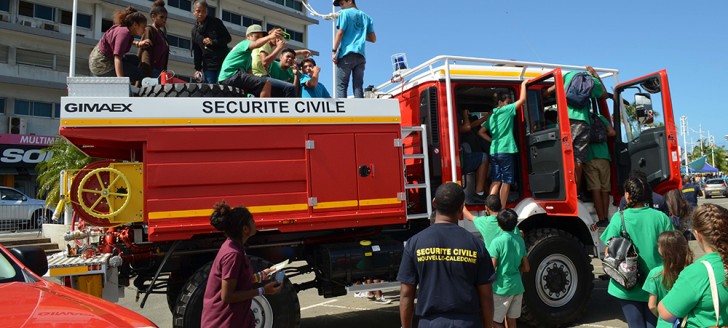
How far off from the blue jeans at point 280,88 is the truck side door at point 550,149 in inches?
112

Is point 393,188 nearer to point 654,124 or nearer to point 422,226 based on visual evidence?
point 422,226

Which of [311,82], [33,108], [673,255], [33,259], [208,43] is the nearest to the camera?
[673,255]

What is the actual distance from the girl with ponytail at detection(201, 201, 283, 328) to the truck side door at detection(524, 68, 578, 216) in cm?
391

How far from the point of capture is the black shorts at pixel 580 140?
6.64 meters

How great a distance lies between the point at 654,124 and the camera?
694cm

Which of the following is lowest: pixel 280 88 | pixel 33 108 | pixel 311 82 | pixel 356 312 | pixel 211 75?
pixel 356 312

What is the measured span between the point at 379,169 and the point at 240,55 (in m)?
2.06

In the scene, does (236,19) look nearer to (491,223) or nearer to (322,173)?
(322,173)

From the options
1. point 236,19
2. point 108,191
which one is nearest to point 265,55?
point 108,191

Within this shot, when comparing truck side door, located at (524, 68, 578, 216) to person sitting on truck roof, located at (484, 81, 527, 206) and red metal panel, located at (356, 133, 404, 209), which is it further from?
red metal panel, located at (356, 133, 404, 209)

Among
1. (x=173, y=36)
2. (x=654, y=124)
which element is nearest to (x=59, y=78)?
(x=173, y=36)

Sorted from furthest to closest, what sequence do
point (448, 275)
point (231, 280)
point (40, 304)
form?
1. point (231, 280)
2. point (448, 275)
3. point (40, 304)

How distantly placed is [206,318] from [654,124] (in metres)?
5.88

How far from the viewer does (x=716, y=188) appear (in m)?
40.0
